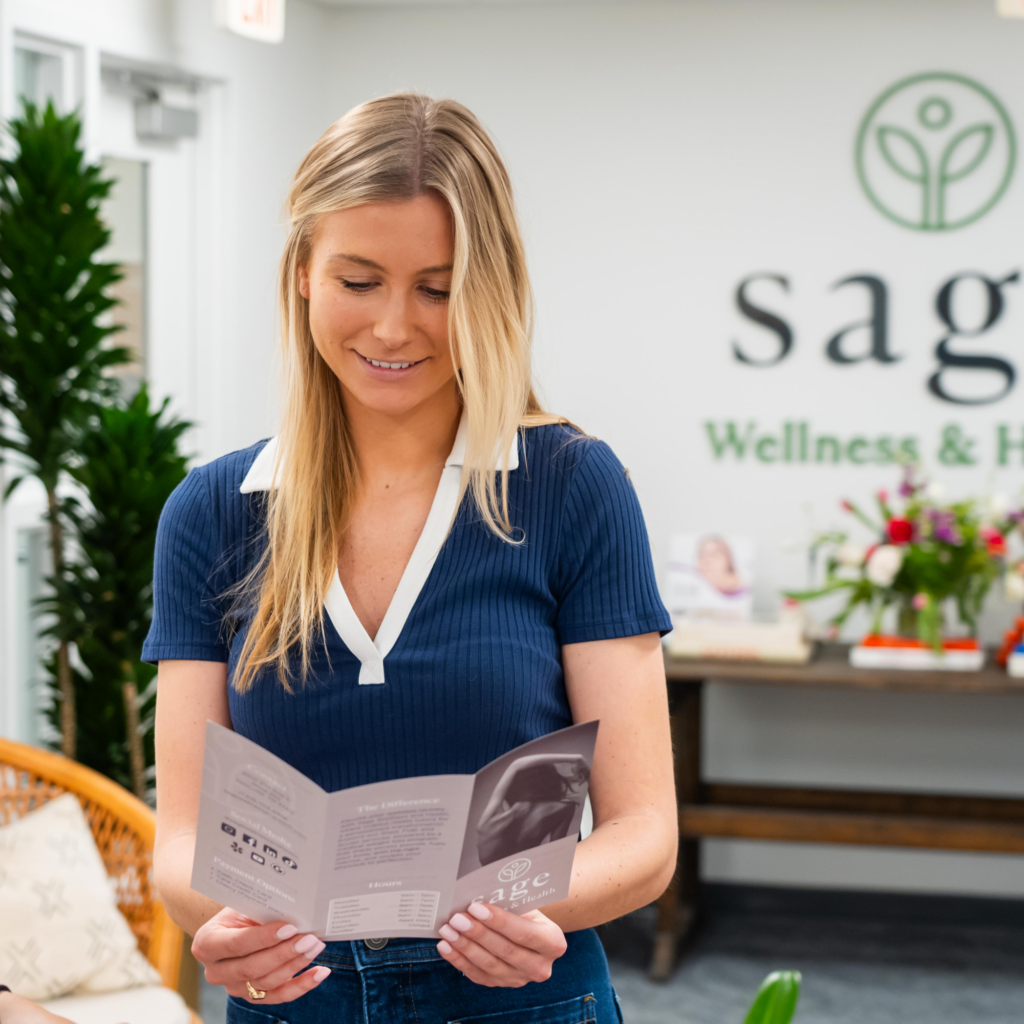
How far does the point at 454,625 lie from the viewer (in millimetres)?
1163

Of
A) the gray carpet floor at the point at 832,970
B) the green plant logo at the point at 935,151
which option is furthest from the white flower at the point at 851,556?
the gray carpet floor at the point at 832,970

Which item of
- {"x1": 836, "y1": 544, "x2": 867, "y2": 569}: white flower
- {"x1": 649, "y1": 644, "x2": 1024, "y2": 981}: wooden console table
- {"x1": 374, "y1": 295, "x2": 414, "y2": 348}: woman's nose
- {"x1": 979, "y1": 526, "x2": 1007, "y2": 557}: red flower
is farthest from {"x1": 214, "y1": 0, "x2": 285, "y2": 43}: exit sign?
{"x1": 979, "y1": 526, "x2": 1007, "y2": 557}: red flower

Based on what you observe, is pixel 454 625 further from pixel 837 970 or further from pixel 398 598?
pixel 837 970

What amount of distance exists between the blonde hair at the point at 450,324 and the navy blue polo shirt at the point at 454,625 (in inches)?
1.0

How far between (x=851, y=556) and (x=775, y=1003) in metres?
2.66

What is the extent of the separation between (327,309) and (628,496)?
1.08ft

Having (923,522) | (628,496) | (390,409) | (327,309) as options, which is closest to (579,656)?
(628,496)

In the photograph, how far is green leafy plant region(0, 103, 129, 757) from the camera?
2.56 metres

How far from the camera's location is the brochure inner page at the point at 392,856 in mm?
950

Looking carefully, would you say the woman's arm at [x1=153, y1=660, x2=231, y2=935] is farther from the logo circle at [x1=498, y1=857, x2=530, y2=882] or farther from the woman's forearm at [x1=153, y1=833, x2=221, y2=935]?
the logo circle at [x1=498, y1=857, x2=530, y2=882]

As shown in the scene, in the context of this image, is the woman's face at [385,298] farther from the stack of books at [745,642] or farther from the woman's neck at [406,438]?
the stack of books at [745,642]

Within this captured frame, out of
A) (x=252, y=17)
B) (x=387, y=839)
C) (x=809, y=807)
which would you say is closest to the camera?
(x=387, y=839)

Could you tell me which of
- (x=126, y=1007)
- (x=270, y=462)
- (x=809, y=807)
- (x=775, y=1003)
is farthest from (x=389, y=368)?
(x=809, y=807)

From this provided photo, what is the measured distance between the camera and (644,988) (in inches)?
140
